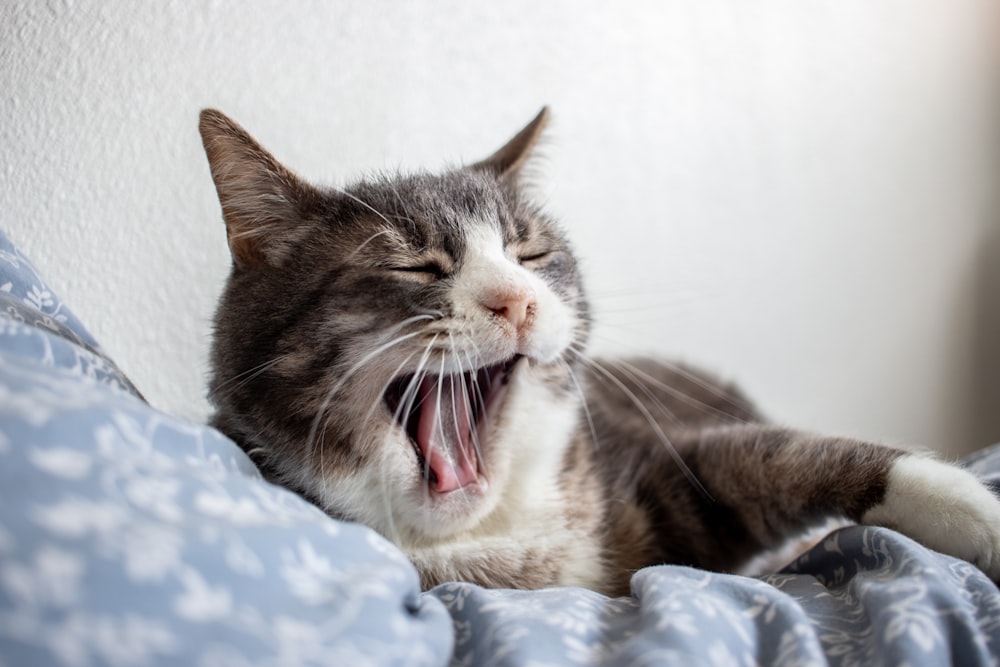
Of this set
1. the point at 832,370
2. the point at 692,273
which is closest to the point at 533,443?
the point at 692,273

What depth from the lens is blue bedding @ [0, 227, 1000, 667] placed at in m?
0.44

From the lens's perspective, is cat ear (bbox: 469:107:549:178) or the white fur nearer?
the white fur

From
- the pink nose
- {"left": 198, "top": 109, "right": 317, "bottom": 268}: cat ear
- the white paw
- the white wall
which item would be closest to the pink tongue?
the pink nose

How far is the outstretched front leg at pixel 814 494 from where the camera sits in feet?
2.75

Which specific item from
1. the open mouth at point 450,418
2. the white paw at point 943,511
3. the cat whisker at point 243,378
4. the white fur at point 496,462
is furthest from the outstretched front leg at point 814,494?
the cat whisker at point 243,378

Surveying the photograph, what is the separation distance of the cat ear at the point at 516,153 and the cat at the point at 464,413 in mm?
50

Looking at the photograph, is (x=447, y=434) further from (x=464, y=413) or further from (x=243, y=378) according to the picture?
(x=243, y=378)

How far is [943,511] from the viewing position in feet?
2.76

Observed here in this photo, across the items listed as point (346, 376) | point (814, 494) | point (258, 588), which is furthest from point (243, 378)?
point (814, 494)

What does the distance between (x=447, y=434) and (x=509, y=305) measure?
0.23 meters

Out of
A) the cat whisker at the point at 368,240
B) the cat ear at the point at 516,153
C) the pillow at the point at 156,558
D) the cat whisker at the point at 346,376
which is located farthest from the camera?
the cat ear at the point at 516,153

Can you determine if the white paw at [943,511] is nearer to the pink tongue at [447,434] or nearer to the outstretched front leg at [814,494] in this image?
the outstretched front leg at [814,494]

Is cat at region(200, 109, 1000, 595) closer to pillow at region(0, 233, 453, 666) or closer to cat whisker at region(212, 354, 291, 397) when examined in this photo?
cat whisker at region(212, 354, 291, 397)

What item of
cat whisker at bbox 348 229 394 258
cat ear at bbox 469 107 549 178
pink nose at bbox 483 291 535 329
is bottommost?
pink nose at bbox 483 291 535 329
